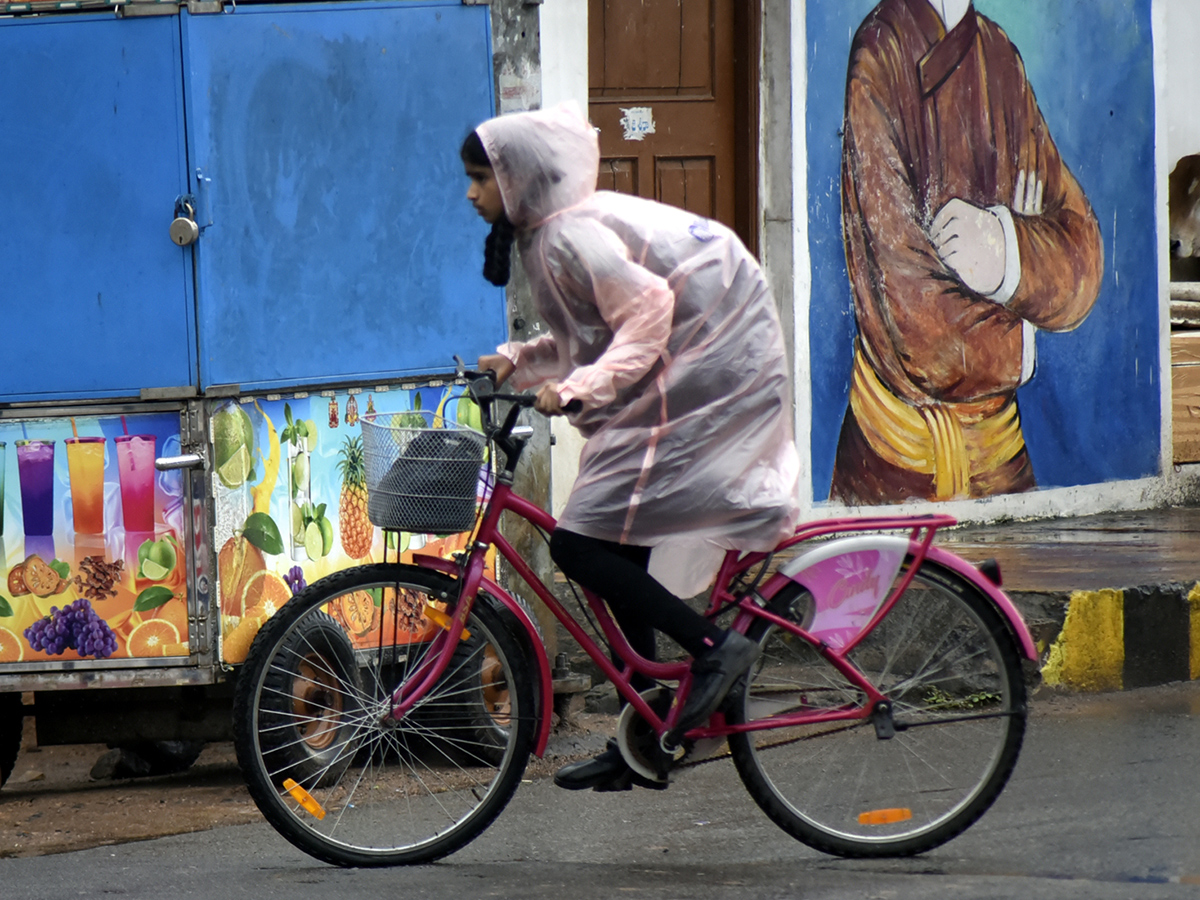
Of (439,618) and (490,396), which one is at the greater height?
(490,396)

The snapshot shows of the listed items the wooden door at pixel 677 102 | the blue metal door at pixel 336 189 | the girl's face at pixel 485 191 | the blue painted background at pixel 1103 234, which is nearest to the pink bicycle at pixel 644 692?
the girl's face at pixel 485 191

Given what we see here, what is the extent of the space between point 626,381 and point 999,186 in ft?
17.7

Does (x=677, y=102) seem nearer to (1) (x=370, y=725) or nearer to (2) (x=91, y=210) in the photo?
(2) (x=91, y=210)

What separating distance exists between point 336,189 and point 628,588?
1.95 meters

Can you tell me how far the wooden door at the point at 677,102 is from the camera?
24.3ft

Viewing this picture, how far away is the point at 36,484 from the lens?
15.8 ft

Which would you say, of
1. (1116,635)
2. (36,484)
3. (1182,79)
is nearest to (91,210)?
(36,484)

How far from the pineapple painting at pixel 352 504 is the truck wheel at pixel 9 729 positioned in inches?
46.6

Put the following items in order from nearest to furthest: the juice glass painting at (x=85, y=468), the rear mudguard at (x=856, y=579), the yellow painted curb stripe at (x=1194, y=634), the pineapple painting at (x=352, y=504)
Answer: the rear mudguard at (x=856, y=579)
the juice glass painting at (x=85, y=468)
the pineapple painting at (x=352, y=504)
the yellow painted curb stripe at (x=1194, y=634)

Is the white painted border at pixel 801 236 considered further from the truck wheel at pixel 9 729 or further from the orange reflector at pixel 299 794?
the orange reflector at pixel 299 794

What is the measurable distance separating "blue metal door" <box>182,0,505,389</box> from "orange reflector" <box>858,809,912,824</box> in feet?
6.86

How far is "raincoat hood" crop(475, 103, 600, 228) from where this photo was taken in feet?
11.5

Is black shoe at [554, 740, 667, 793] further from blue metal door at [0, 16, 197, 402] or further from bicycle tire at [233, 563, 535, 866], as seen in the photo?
blue metal door at [0, 16, 197, 402]

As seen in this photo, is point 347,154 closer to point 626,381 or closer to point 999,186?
→ point 626,381
